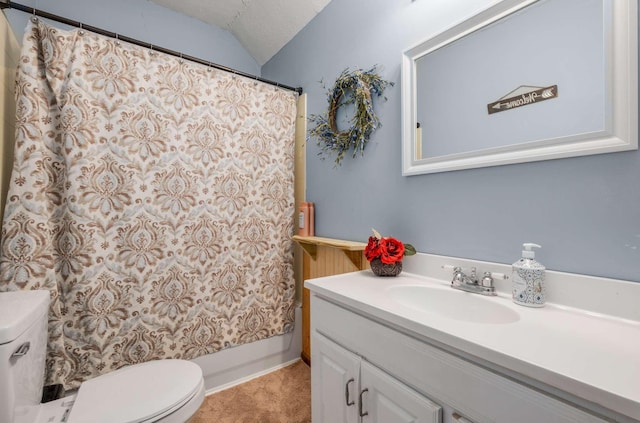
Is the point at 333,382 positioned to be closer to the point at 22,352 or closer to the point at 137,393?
the point at 137,393

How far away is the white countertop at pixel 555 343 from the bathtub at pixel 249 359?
1.18 metres

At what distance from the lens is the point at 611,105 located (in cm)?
75

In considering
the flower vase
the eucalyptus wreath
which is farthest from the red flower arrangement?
the eucalyptus wreath

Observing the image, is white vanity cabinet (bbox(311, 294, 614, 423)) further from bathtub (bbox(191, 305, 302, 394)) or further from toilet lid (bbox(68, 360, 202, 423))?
bathtub (bbox(191, 305, 302, 394))

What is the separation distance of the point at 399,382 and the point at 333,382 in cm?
30

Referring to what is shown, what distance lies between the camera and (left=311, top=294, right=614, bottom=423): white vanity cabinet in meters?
0.54

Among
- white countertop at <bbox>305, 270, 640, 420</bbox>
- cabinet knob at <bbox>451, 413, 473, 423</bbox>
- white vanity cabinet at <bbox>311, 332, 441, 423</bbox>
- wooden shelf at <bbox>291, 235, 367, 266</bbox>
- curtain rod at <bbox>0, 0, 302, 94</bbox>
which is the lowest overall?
white vanity cabinet at <bbox>311, 332, 441, 423</bbox>

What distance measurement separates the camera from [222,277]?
166 cm

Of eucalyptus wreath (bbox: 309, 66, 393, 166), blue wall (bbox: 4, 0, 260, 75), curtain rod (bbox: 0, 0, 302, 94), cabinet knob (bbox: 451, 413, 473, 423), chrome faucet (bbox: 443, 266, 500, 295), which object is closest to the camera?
cabinet knob (bbox: 451, 413, 473, 423)

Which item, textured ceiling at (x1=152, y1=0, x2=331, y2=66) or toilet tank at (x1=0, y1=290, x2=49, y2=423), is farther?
textured ceiling at (x1=152, y1=0, x2=331, y2=66)

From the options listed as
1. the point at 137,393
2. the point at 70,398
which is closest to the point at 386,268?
the point at 137,393

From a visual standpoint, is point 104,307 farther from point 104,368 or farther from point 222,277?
point 222,277

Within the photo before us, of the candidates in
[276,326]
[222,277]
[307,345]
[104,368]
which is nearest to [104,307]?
[104,368]

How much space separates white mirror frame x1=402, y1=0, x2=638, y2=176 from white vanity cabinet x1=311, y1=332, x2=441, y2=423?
797mm
